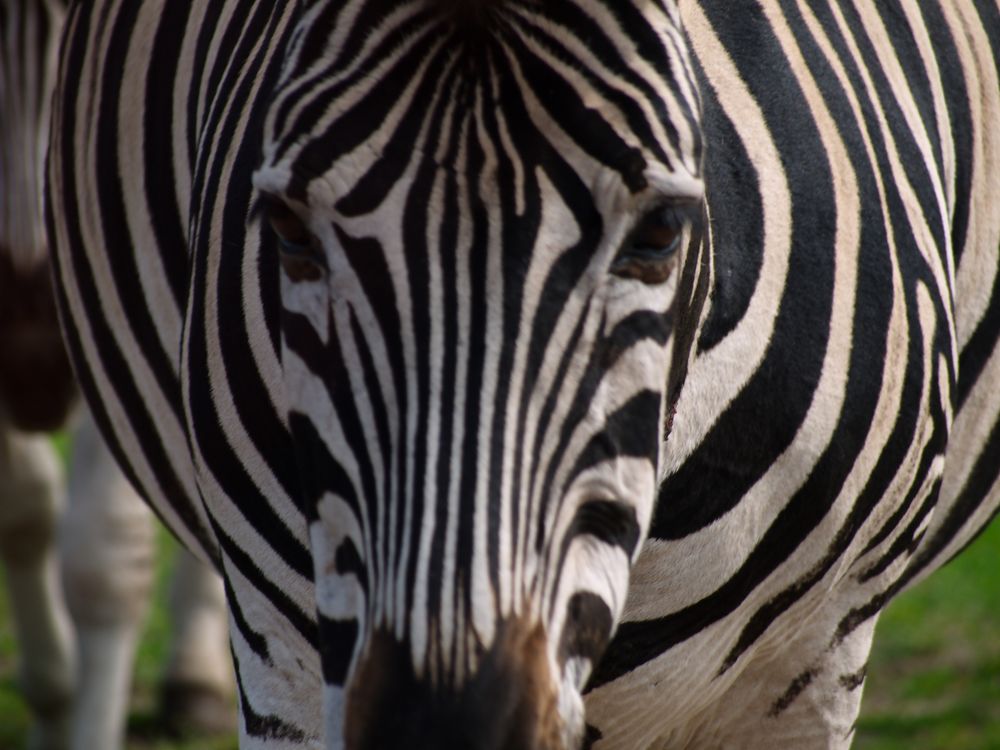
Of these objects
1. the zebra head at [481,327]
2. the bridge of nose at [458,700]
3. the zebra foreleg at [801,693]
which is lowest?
the zebra foreleg at [801,693]

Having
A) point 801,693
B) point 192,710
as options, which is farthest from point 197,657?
point 801,693

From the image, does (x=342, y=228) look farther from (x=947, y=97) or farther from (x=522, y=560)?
(x=947, y=97)

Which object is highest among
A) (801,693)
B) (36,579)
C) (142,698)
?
(801,693)

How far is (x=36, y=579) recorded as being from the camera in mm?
5520

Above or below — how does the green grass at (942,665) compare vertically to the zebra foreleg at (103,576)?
below

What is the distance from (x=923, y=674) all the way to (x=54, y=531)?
3188mm

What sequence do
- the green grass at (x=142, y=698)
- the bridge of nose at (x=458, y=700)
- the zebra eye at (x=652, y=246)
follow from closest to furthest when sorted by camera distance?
the bridge of nose at (x=458, y=700)
the zebra eye at (x=652, y=246)
the green grass at (x=142, y=698)

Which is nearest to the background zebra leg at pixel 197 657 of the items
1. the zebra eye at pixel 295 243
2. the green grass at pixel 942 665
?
the green grass at pixel 942 665

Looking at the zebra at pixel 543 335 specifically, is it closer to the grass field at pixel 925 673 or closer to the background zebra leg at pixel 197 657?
the grass field at pixel 925 673

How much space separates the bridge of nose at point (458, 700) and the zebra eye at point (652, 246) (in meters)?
0.38

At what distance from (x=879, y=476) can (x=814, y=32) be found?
65cm

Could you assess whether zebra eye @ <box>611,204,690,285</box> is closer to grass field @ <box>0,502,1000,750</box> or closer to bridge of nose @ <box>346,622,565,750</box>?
bridge of nose @ <box>346,622,565,750</box>

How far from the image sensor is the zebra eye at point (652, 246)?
1.64 m

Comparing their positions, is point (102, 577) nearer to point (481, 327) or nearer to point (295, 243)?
point (295, 243)
